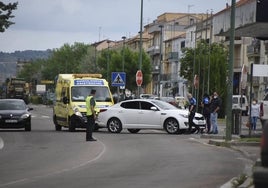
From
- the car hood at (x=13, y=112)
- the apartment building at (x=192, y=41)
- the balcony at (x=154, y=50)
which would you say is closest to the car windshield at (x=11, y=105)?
the car hood at (x=13, y=112)

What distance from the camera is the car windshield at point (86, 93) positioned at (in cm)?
3269

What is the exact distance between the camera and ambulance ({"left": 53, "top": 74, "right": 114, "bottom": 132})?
3194 cm

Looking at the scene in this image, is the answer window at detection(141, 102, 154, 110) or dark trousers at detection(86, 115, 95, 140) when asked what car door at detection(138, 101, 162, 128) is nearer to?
window at detection(141, 102, 154, 110)

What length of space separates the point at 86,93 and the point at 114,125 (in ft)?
7.09

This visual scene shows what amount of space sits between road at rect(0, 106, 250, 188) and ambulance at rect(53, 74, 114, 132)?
5.07m

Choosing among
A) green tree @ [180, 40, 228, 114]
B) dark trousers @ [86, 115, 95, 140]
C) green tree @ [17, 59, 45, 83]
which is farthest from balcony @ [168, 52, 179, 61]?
dark trousers @ [86, 115, 95, 140]

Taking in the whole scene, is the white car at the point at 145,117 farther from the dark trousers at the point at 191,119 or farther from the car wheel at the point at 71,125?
the car wheel at the point at 71,125

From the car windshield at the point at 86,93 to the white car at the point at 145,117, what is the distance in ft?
4.45

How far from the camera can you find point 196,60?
73250mm

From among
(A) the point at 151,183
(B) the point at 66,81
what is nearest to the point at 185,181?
(A) the point at 151,183

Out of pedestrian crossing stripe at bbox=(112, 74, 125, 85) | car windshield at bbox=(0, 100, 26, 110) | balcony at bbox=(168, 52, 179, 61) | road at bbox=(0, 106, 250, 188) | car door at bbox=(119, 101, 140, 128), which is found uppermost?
balcony at bbox=(168, 52, 179, 61)

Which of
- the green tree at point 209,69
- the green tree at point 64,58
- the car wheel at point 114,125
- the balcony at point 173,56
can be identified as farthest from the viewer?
the green tree at point 64,58

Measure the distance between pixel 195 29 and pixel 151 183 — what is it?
90.1 metres

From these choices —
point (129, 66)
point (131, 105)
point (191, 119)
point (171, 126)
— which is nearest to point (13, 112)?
point (131, 105)
